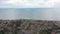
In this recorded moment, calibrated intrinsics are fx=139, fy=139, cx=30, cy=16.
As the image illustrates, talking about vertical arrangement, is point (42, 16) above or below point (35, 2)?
below

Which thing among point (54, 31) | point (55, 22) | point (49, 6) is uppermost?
point (49, 6)

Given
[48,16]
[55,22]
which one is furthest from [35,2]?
[55,22]

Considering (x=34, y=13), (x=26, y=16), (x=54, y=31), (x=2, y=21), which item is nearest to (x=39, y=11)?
(x=34, y=13)

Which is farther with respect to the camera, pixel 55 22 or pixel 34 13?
pixel 34 13

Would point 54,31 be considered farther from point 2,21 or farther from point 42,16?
point 2,21

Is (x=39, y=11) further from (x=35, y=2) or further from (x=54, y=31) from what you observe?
(x=54, y=31)

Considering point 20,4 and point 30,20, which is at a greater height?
point 20,4
